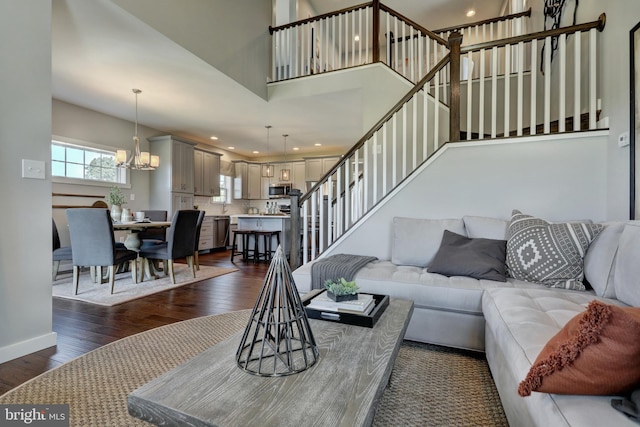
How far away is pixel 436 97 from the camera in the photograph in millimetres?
3082

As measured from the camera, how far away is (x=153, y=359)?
1988 mm

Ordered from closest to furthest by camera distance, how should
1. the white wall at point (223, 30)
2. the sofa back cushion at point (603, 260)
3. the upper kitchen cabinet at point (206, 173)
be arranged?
the sofa back cushion at point (603, 260), the white wall at point (223, 30), the upper kitchen cabinet at point (206, 173)

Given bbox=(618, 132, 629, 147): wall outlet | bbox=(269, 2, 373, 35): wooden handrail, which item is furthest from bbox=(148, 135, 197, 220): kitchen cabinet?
bbox=(618, 132, 629, 147): wall outlet

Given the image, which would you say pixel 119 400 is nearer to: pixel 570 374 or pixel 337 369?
pixel 337 369

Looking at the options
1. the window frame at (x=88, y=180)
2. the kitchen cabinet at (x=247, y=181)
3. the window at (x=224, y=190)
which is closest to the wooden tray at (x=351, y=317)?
the window frame at (x=88, y=180)

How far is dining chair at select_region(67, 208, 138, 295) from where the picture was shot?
3314 millimetres

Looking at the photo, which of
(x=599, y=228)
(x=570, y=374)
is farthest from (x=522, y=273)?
(x=570, y=374)

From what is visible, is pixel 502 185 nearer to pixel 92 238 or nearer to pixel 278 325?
pixel 278 325

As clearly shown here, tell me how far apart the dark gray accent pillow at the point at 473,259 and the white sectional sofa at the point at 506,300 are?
0.22 ft

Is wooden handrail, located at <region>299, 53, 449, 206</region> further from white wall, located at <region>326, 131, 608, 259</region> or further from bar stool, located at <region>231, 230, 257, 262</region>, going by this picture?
bar stool, located at <region>231, 230, 257, 262</region>

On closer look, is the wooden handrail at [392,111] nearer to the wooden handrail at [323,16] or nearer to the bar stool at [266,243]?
the wooden handrail at [323,16]

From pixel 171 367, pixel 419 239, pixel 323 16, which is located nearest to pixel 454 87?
pixel 419 239

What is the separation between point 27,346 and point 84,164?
4.04m

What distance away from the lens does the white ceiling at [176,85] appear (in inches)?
119
